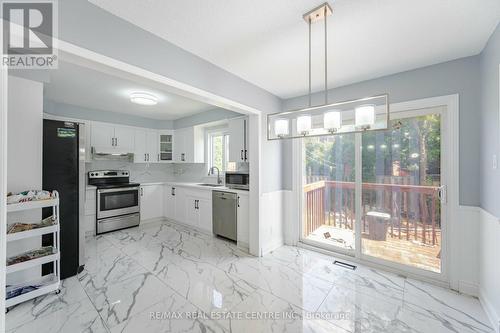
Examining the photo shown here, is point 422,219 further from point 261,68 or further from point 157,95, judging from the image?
point 157,95

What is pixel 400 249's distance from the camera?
8.71 feet

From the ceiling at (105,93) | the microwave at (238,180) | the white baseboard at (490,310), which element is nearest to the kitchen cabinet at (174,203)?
the microwave at (238,180)

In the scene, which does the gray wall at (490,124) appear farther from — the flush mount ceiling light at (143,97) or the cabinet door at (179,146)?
the cabinet door at (179,146)

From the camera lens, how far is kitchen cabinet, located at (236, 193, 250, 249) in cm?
329

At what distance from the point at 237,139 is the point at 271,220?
1.50 m

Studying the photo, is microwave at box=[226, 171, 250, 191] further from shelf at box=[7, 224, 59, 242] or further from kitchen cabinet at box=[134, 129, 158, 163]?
kitchen cabinet at box=[134, 129, 158, 163]

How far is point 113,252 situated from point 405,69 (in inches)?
184

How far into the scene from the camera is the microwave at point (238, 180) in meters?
3.38

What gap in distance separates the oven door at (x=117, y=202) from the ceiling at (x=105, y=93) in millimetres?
1659

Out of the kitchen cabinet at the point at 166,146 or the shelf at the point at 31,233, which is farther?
the kitchen cabinet at the point at 166,146

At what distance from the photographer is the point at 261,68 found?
2.46 metres

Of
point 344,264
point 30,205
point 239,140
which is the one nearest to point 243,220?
point 239,140

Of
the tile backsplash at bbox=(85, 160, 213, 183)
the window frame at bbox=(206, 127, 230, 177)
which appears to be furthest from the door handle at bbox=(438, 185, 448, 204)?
the tile backsplash at bbox=(85, 160, 213, 183)

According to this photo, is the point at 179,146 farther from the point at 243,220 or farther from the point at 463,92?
the point at 463,92
